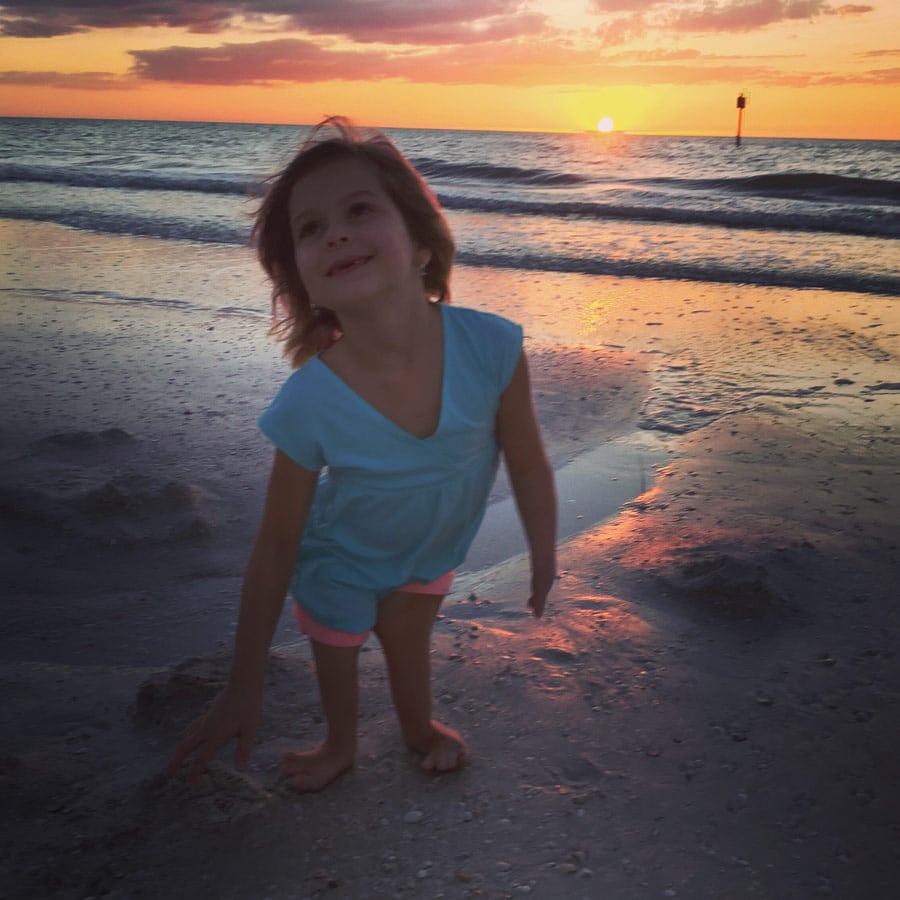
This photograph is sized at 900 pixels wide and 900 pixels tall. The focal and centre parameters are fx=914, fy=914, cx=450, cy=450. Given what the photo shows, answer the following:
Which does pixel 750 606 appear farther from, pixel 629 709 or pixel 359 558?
pixel 359 558

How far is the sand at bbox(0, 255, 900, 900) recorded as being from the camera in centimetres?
169

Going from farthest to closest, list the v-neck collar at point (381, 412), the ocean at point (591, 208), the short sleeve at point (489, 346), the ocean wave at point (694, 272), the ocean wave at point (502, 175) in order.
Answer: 1. the ocean wave at point (502, 175)
2. the ocean at point (591, 208)
3. the ocean wave at point (694, 272)
4. the short sleeve at point (489, 346)
5. the v-neck collar at point (381, 412)

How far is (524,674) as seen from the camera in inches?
91.2

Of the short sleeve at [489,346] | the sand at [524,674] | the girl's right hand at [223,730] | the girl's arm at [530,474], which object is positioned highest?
the short sleeve at [489,346]

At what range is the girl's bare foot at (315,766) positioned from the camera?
1.89 metres

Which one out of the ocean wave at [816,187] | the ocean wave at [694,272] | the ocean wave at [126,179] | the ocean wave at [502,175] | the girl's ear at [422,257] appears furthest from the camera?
Result: the ocean wave at [502,175]

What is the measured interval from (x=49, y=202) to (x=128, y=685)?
551 inches

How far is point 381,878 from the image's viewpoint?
165cm

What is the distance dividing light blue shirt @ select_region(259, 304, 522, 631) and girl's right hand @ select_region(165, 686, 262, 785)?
0.22 meters

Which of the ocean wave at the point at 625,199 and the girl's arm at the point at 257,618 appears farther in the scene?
the ocean wave at the point at 625,199

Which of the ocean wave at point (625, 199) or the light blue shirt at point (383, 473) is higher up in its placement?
the ocean wave at point (625, 199)

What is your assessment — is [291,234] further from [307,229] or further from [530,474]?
[530,474]

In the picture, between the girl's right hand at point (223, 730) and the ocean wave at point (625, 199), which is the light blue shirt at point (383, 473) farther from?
the ocean wave at point (625, 199)

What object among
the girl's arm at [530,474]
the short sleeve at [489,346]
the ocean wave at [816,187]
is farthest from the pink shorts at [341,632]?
the ocean wave at [816,187]
